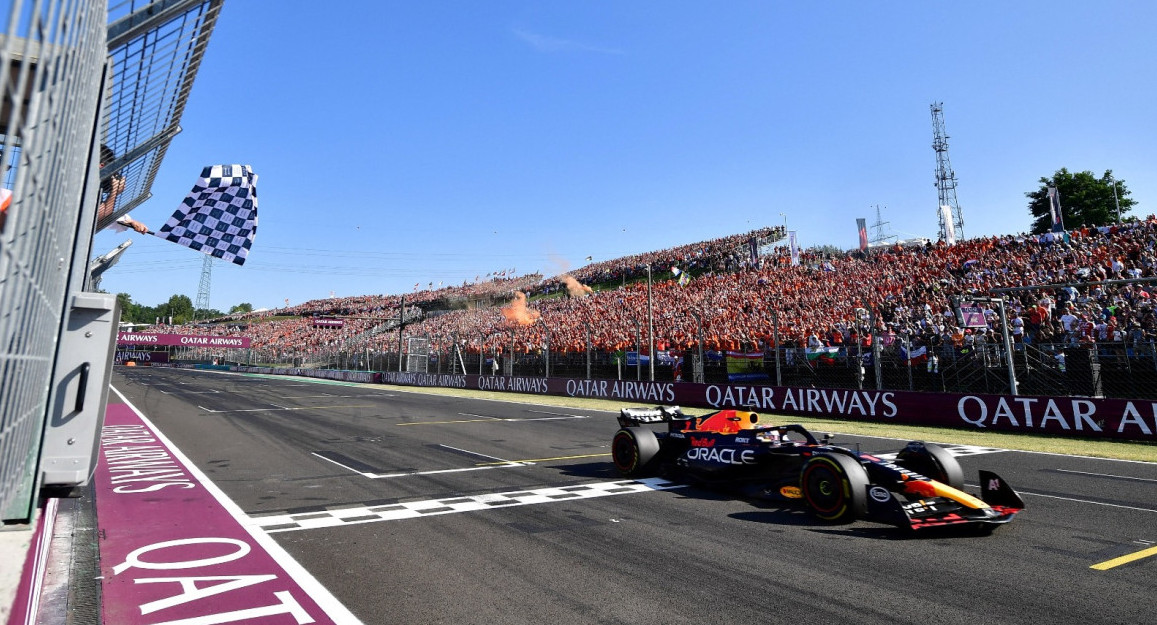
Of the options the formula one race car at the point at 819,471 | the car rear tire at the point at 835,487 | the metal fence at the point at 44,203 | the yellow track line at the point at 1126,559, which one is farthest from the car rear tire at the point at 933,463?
the metal fence at the point at 44,203

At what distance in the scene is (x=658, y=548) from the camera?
5.79 m

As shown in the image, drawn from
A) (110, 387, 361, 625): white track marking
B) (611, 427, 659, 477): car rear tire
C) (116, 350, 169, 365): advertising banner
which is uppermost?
(116, 350, 169, 365): advertising banner

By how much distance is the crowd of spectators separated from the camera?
16.9 m

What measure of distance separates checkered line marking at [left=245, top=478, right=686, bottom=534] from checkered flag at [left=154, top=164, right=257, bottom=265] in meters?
4.51

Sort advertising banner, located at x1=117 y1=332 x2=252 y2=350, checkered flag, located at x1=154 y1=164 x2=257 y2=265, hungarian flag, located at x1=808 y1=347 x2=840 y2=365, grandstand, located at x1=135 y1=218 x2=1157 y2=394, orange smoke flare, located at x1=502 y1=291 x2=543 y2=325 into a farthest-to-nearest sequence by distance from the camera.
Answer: advertising banner, located at x1=117 y1=332 x2=252 y2=350
orange smoke flare, located at x1=502 y1=291 x2=543 y2=325
hungarian flag, located at x1=808 y1=347 x2=840 y2=365
grandstand, located at x1=135 y1=218 x2=1157 y2=394
checkered flag, located at x1=154 y1=164 x2=257 y2=265

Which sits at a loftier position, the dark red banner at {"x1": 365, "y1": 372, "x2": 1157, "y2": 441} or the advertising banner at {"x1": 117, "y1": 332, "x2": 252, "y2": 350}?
the advertising banner at {"x1": 117, "y1": 332, "x2": 252, "y2": 350}

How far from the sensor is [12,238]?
153cm

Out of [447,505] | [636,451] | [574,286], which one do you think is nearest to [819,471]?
[636,451]

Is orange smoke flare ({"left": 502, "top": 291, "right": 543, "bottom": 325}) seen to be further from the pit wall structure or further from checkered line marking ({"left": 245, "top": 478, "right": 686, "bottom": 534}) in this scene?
checkered line marking ({"left": 245, "top": 478, "right": 686, "bottom": 534})

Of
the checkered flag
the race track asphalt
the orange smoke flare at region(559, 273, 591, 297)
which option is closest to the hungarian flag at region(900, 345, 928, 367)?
the race track asphalt

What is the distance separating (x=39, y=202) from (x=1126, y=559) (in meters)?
7.25

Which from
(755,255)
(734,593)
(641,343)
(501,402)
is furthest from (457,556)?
(755,255)

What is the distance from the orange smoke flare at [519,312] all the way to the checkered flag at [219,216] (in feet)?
97.4

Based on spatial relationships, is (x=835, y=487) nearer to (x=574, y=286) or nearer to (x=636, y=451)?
(x=636, y=451)
